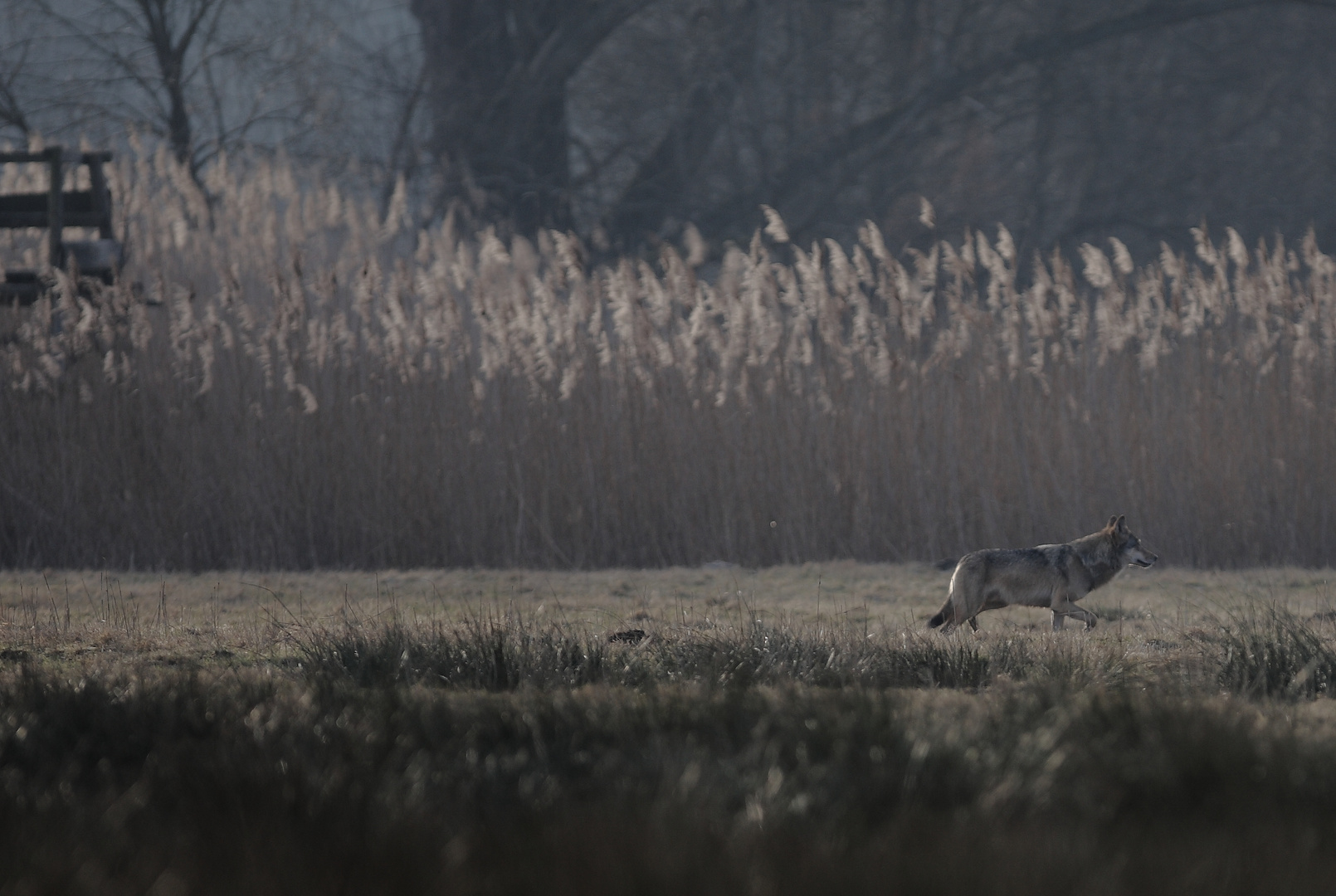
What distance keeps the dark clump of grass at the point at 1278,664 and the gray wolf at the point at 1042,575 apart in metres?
1.59

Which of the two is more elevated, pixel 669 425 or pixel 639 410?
pixel 639 410

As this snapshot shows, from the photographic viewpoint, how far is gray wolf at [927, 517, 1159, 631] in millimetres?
6957

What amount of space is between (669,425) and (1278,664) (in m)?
5.83

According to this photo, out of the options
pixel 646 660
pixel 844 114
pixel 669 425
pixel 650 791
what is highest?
pixel 844 114

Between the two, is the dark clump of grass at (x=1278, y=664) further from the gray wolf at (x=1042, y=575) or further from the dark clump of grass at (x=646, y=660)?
the gray wolf at (x=1042, y=575)

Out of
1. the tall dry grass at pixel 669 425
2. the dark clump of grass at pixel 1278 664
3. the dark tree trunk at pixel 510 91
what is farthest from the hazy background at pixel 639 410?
the dark tree trunk at pixel 510 91

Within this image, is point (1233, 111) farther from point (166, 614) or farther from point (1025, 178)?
point (166, 614)

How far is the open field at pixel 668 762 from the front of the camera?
8.49 feet

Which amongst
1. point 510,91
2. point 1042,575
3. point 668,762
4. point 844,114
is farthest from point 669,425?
point 844,114

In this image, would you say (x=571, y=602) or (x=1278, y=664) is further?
(x=571, y=602)

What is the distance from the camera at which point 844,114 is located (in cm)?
2273

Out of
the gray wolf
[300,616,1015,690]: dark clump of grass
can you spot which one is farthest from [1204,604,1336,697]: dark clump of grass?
the gray wolf

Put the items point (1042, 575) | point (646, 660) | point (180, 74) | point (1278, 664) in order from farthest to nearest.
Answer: point (180, 74) → point (1042, 575) → point (646, 660) → point (1278, 664)

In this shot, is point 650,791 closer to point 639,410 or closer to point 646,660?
point 646,660
